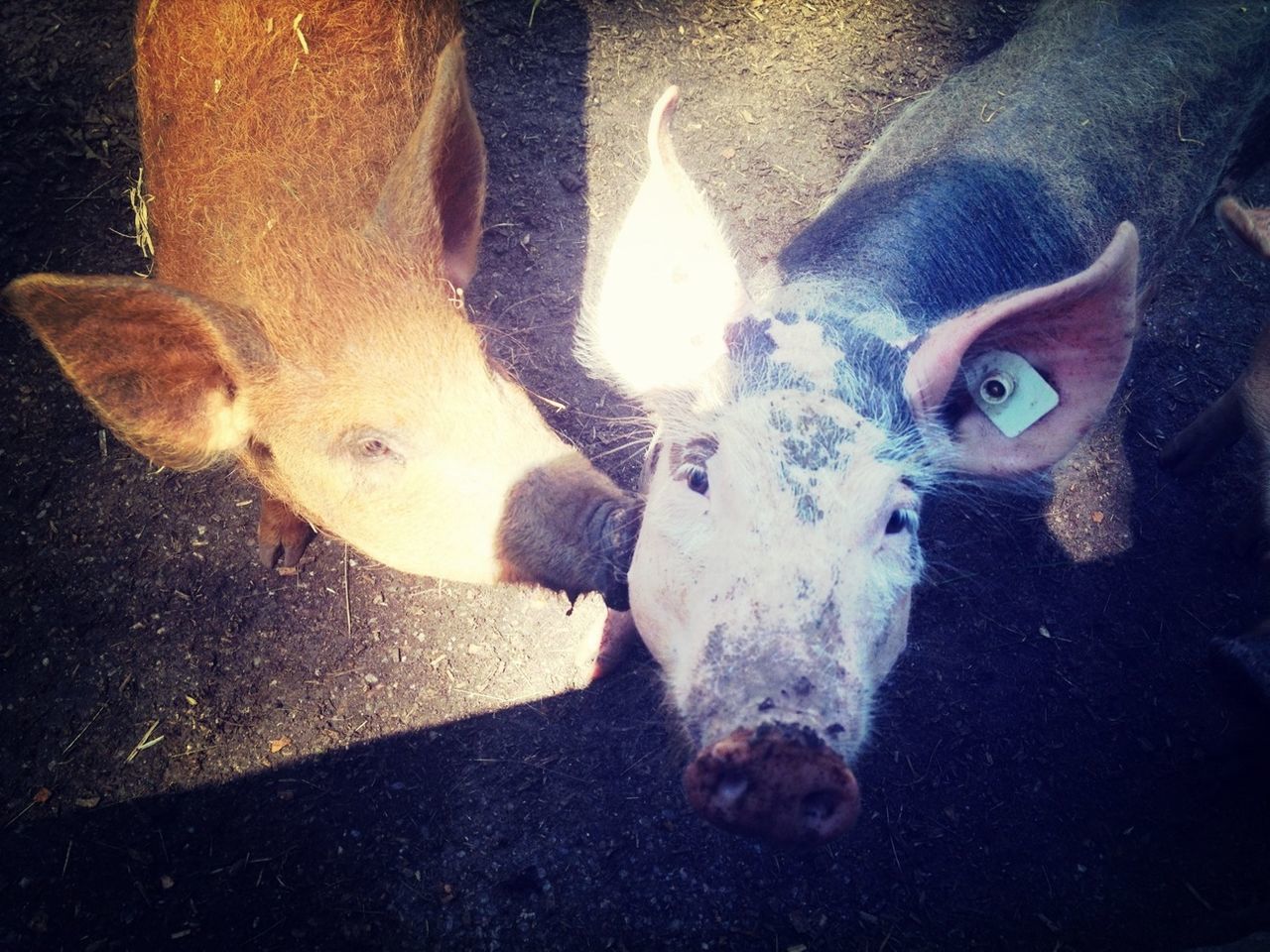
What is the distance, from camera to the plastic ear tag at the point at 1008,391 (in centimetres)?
228

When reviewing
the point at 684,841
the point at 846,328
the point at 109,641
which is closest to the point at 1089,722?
the point at 684,841

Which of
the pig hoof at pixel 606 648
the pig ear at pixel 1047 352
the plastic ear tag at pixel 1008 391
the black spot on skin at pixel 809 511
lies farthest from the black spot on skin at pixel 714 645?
the pig hoof at pixel 606 648

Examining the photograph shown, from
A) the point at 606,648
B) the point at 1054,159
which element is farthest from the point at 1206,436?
the point at 606,648

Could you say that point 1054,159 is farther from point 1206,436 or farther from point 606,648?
point 606,648

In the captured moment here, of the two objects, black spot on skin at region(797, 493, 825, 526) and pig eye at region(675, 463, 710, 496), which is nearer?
black spot on skin at region(797, 493, 825, 526)

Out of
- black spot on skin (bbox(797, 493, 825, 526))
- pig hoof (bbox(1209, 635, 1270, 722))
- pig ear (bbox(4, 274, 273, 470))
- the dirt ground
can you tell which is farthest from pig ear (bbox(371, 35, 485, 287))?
pig hoof (bbox(1209, 635, 1270, 722))

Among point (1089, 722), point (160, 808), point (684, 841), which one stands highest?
point (1089, 722)

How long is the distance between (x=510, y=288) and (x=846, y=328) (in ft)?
8.28

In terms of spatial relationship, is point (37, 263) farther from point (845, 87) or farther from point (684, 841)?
point (845, 87)

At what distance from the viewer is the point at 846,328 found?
98.0 inches

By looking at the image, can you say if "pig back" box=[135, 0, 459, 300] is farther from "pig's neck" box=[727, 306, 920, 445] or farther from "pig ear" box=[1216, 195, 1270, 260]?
"pig ear" box=[1216, 195, 1270, 260]

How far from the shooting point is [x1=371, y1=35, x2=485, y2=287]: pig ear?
2.46 m

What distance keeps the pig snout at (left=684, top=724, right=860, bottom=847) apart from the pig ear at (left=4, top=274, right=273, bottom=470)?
2005 millimetres

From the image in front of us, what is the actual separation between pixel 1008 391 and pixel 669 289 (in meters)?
1.20
